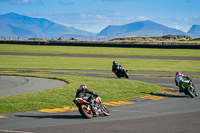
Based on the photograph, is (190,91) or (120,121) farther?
(190,91)

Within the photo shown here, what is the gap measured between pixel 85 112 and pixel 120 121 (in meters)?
1.39

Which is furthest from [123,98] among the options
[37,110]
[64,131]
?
[64,131]

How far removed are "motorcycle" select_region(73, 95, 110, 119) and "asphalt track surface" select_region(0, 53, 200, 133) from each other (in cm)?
26

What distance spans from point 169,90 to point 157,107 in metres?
7.47

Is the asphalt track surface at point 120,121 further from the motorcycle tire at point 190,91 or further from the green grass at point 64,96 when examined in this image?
the motorcycle tire at point 190,91

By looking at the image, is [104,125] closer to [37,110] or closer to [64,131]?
[64,131]

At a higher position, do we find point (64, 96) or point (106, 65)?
point (106, 65)

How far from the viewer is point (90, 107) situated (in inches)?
583

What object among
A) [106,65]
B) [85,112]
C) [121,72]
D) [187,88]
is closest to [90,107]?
[85,112]

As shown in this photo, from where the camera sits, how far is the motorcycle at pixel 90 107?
14367 millimetres

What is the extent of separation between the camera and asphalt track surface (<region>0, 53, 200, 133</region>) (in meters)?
12.5

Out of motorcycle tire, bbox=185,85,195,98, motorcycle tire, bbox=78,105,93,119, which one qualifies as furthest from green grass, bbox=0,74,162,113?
motorcycle tire, bbox=78,105,93,119

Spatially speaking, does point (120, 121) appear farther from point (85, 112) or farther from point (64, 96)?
point (64, 96)

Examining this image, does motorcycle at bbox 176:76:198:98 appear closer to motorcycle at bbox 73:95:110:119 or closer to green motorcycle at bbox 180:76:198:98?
green motorcycle at bbox 180:76:198:98
